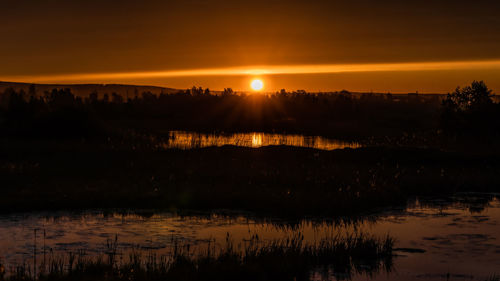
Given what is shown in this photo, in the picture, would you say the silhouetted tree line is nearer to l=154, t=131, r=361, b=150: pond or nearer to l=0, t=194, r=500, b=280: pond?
l=154, t=131, r=361, b=150: pond

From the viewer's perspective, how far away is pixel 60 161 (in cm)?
3512

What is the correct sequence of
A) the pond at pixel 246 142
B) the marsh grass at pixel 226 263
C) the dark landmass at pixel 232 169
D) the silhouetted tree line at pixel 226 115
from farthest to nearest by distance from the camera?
the silhouetted tree line at pixel 226 115 < the pond at pixel 246 142 < the dark landmass at pixel 232 169 < the marsh grass at pixel 226 263

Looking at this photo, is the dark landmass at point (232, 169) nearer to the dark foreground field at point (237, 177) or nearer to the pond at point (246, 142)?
the dark foreground field at point (237, 177)

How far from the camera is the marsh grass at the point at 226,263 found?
577 inches

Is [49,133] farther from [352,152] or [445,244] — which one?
[445,244]

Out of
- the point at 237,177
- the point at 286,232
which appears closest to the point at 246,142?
the point at 237,177

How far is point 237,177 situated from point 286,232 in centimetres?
979

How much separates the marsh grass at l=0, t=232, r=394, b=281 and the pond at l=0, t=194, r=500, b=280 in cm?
48

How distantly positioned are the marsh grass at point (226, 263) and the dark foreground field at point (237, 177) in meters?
6.36

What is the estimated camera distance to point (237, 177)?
30578mm

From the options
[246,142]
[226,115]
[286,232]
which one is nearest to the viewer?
[286,232]

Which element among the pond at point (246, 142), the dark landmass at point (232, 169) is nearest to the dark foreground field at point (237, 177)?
the dark landmass at point (232, 169)

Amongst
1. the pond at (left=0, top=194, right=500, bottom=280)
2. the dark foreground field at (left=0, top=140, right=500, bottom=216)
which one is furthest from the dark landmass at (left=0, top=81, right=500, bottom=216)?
the pond at (left=0, top=194, right=500, bottom=280)

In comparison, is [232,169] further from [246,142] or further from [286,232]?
[246,142]
